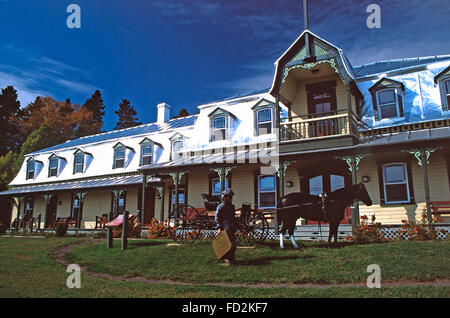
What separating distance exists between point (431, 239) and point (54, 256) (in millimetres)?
12868

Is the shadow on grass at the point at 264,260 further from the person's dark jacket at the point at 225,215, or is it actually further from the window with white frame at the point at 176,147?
the window with white frame at the point at 176,147

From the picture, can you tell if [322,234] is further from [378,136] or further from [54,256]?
[54,256]

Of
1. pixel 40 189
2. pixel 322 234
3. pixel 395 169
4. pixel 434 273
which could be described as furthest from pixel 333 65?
pixel 40 189

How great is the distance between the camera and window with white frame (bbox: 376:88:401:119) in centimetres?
1628

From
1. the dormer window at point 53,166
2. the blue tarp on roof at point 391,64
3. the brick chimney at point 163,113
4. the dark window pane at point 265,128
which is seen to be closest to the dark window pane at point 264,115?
the dark window pane at point 265,128

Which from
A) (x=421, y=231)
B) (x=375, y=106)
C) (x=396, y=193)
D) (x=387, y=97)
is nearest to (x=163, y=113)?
(x=375, y=106)

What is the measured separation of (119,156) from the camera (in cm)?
2609

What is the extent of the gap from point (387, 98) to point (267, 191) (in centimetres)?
707

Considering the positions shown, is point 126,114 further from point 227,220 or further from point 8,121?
point 227,220

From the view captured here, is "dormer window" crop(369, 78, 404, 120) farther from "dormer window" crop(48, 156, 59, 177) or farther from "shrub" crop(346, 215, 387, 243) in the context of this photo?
"dormer window" crop(48, 156, 59, 177)

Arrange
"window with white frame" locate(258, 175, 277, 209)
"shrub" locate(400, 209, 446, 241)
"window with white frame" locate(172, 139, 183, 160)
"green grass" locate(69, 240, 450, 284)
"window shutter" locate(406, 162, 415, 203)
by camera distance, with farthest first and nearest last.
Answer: "window with white frame" locate(172, 139, 183, 160)
"window with white frame" locate(258, 175, 277, 209)
"window shutter" locate(406, 162, 415, 203)
"shrub" locate(400, 209, 446, 241)
"green grass" locate(69, 240, 450, 284)

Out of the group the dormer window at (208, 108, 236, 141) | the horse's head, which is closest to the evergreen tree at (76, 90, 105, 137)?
the dormer window at (208, 108, 236, 141)

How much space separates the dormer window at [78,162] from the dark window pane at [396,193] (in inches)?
858

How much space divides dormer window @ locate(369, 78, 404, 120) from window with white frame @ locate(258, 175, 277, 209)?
576 centimetres
